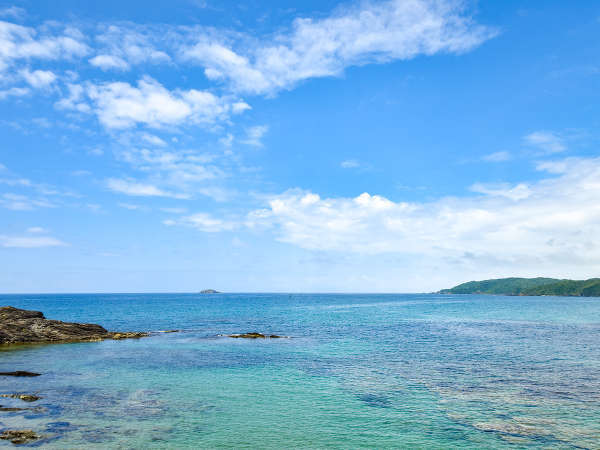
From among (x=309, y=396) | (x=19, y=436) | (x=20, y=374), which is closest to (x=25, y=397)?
(x=19, y=436)

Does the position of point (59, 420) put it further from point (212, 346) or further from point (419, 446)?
point (212, 346)

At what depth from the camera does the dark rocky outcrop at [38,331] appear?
55.9m

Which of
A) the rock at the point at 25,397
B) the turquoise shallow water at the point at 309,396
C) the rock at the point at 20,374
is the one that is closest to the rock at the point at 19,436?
the turquoise shallow water at the point at 309,396

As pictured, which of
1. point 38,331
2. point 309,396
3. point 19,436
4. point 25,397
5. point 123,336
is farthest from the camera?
point 123,336

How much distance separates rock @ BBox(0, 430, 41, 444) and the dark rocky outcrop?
4289cm

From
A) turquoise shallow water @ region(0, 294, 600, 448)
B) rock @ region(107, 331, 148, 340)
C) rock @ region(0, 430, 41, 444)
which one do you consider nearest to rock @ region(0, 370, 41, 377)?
turquoise shallow water @ region(0, 294, 600, 448)

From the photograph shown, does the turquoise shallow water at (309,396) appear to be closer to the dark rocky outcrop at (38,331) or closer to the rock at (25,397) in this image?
the rock at (25,397)

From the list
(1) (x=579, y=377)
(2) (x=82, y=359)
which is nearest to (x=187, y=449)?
(2) (x=82, y=359)

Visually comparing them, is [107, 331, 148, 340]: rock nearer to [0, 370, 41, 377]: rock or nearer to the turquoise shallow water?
the turquoise shallow water

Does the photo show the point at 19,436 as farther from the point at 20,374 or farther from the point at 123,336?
the point at 123,336

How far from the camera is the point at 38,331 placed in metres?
58.3

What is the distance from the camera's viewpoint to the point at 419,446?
65.0 ft

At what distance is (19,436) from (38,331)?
46.2 metres

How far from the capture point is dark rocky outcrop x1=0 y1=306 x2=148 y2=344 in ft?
184
